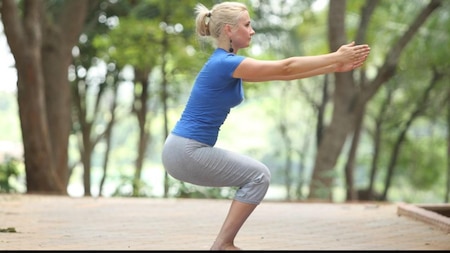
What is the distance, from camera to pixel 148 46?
2008cm

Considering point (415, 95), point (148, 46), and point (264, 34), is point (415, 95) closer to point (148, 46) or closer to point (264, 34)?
point (264, 34)

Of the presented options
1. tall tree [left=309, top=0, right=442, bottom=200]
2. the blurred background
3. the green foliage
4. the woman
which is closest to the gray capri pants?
the woman

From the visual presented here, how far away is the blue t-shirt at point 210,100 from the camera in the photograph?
6016 millimetres

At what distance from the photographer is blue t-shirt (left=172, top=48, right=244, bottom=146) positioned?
19.7 ft

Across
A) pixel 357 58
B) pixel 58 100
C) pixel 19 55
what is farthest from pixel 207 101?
pixel 58 100

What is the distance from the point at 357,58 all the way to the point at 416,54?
22.1 meters

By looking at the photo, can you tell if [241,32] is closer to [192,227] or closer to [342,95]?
[192,227]

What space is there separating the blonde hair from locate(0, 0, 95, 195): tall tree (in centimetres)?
1039

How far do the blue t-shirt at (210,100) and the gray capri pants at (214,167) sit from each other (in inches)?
2.8

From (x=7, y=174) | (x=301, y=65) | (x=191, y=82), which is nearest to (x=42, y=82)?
(x=7, y=174)

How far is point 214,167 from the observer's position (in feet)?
20.1

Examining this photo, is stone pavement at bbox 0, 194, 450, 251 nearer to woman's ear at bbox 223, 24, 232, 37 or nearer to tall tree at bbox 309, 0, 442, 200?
woman's ear at bbox 223, 24, 232, 37

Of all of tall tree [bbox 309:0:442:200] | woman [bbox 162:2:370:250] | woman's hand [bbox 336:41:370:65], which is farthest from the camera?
tall tree [bbox 309:0:442:200]

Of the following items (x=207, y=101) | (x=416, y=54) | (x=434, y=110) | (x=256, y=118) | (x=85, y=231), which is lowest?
(x=256, y=118)
